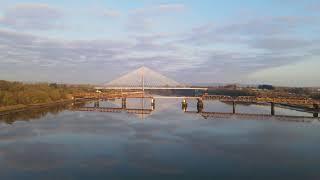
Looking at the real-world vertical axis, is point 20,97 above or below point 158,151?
above

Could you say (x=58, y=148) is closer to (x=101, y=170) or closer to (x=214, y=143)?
(x=101, y=170)

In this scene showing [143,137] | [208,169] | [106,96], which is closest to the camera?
[208,169]

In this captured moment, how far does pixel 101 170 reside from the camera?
A: 491 inches

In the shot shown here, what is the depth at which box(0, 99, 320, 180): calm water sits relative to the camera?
1234 centimetres

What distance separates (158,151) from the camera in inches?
629

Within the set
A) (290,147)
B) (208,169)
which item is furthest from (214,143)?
(208,169)

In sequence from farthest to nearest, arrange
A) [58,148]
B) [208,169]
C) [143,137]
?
[143,137], [58,148], [208,169]

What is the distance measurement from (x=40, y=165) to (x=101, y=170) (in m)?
2.24

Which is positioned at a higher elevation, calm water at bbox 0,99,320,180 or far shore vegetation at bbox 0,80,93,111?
far shore vegetation at bbox 0,80,93,111

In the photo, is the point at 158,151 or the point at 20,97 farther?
the point at 20,97

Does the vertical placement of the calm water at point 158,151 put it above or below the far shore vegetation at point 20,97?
below

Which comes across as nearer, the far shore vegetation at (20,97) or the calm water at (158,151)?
the calm water at (158,151)

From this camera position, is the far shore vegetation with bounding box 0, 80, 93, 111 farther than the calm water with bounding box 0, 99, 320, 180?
Yes

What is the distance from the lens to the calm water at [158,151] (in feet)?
40.5
